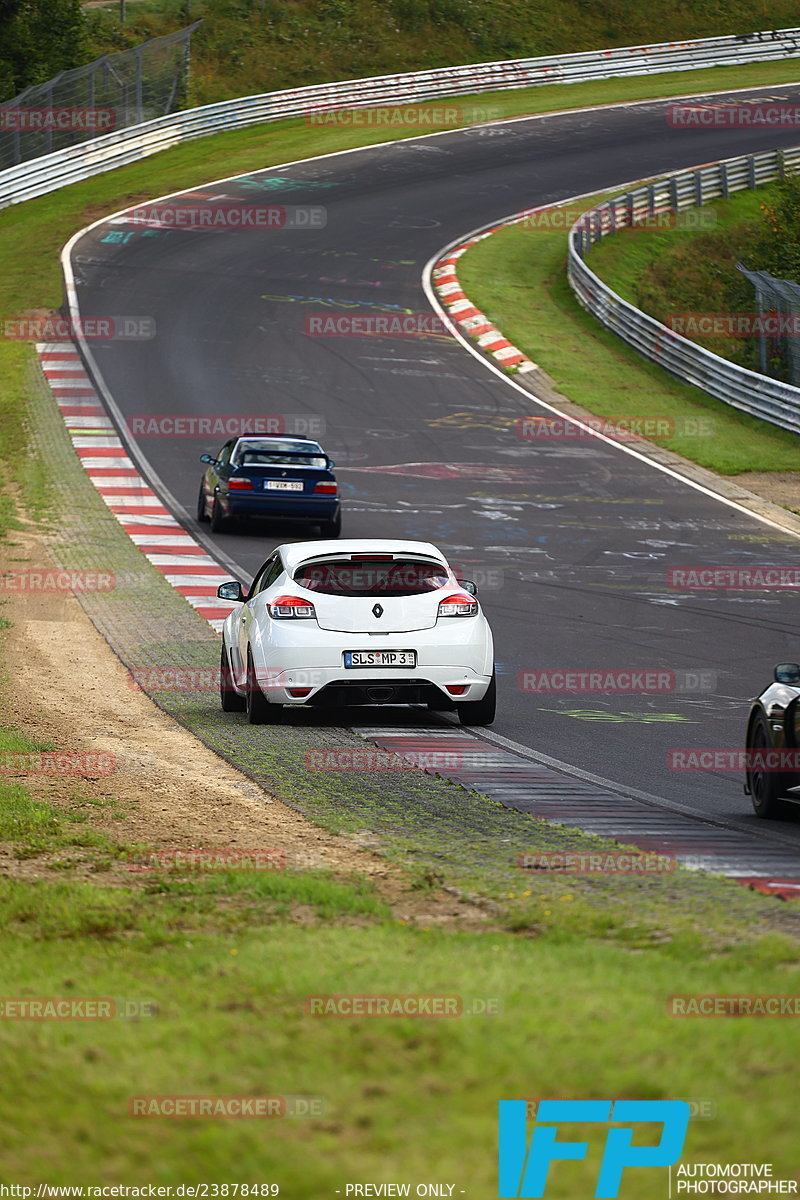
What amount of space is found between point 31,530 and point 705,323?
25.2m

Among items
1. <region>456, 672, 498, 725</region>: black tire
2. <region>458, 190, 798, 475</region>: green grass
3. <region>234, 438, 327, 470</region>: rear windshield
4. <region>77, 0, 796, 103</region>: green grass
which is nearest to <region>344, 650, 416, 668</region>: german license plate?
<region>456, 672, 498, 725</region>: black tire

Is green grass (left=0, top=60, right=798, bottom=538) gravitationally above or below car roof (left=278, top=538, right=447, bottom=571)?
above

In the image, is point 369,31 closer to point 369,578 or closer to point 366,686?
point 369,578

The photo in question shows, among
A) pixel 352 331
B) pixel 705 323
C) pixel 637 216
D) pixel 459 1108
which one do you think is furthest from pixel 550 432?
pixel 459 1108

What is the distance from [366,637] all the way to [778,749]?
4.19 meters

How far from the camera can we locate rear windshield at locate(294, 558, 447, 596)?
13133mm

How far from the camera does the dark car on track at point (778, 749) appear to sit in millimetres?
9594

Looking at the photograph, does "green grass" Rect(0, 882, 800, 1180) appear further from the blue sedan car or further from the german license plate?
the blue sedan car

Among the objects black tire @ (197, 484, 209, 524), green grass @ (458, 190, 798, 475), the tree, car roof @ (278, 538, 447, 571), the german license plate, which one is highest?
the tree

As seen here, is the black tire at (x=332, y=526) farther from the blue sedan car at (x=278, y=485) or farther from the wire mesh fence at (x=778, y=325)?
the wire mesh fence at (x=778, y=325)

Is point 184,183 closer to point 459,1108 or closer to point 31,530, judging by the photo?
point 31,530

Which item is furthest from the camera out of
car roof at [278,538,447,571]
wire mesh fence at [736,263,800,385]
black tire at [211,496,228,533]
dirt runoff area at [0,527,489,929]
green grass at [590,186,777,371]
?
green grass at [590,186,777,371]

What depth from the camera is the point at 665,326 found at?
4103 centimetres

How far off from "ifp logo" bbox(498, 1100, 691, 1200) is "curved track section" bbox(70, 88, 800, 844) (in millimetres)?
5435
